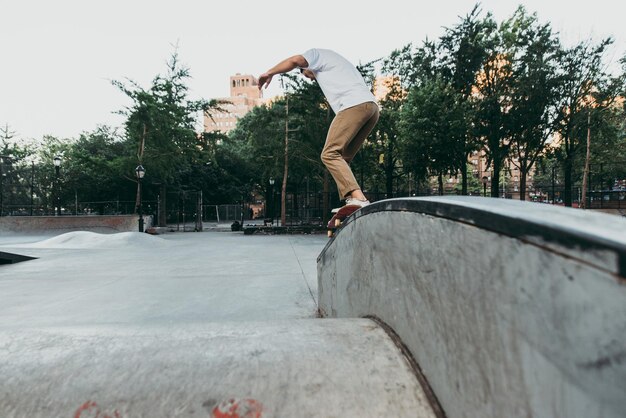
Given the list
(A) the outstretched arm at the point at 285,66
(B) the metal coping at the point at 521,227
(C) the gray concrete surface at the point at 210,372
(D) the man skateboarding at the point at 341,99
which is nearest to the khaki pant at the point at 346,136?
(D) the man skateboarding at the point at 341,99

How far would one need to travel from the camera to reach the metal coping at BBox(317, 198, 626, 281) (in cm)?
63

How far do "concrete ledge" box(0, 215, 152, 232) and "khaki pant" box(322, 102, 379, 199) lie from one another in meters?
19.8

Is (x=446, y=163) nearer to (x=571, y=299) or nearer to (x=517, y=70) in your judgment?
(x=517, y=70)

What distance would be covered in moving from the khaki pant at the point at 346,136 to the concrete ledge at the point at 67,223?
781 inches

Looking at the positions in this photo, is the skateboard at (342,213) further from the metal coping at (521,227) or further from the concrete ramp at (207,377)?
the metal coping at (521,227)

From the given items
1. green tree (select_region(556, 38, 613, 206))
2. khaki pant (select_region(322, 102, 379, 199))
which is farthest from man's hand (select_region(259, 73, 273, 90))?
green tree (select_region(556, 38, 613, 206))

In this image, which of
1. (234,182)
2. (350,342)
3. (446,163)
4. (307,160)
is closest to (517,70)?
(446,163)

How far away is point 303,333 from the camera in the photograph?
1635 mm

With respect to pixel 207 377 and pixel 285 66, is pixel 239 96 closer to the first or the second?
pixel 285 66

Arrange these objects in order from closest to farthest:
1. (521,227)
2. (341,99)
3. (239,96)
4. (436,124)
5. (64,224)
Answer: (521,227)
(341,99)
(64,224)
(436,124)
(239,96)

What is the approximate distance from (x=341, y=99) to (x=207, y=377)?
307 cm

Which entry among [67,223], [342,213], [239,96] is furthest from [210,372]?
[239,96]

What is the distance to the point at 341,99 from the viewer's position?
374 centimetres

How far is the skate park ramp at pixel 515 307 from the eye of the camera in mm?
640
